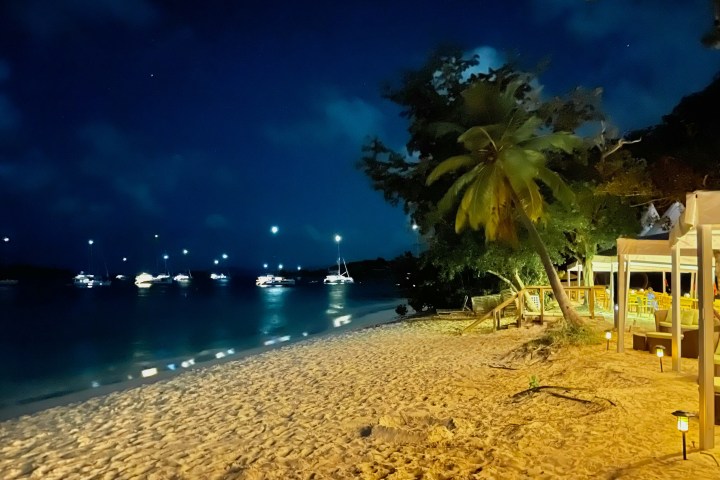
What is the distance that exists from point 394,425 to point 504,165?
783 cm

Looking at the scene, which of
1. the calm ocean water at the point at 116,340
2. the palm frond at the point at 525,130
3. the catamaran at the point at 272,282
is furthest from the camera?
the catamaran at the point at 272,282

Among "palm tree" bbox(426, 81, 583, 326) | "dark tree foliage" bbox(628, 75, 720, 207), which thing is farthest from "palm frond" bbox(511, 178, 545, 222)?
"dark tree foliage" bbox(628, 75, 720, 207)

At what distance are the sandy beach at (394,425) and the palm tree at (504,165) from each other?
10.8 feet

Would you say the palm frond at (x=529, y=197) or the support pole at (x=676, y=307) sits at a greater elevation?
the palm frond at (x=529, y=197)

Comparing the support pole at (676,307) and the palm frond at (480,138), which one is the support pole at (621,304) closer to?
the support pole at (676,307)

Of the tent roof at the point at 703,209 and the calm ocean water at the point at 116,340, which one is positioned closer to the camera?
the tent roof at the point at 703,209

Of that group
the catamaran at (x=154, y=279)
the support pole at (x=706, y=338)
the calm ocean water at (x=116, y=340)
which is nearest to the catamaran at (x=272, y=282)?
the catamaran at (x=154, y=279)

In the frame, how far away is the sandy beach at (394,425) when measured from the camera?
5.01 metres

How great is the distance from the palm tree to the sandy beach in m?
3.31

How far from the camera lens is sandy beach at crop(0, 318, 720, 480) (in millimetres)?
5008

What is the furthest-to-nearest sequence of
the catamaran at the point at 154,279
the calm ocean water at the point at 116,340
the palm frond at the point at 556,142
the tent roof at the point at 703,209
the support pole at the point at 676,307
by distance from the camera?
the catamaran at the point at 154,279
the calm ocean water at the point at 116,340
the palm frond at the point at 556,142
the support pole at the point at 676,307
the tent roof at the point at 703,209

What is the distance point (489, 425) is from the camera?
6145mm

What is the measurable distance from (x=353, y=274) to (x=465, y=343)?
156 meters

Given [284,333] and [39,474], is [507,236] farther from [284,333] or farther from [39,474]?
[284,333]
